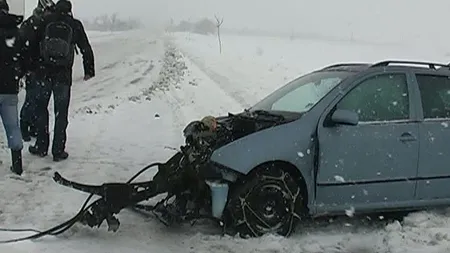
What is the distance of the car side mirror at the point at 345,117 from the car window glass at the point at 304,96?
0.33 metres

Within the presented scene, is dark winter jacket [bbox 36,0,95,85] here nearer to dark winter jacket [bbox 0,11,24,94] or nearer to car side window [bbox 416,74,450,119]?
dark winter jacket [bbox 0,11,24,94]

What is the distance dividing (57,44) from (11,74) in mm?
879

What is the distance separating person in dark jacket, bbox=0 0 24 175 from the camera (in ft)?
23.6

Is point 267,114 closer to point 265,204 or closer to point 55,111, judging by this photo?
point 265,204

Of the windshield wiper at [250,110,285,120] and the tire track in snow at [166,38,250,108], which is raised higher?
the windshield wiper at [250,110,285,120]

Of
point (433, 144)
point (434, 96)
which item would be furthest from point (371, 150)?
point (434, 96)

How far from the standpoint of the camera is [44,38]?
7980 millimetres

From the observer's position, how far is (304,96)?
6.54 m

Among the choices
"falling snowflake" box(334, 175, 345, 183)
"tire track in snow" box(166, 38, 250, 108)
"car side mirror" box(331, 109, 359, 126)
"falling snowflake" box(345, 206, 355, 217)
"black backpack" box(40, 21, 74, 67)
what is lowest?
"tire track in snow" box(166, 38, 250, 108)

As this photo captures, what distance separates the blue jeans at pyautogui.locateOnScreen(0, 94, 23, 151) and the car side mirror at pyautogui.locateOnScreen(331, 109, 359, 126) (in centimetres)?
368

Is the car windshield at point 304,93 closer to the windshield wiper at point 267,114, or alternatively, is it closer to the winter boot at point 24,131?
the windshield wiper at point 267,114

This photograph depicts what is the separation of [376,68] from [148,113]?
7.43 meters

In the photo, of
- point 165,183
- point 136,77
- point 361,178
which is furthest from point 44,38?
point 136,77

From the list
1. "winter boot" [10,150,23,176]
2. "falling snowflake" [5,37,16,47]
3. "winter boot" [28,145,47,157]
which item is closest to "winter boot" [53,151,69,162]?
"winter boot" [28,145,47,157]
